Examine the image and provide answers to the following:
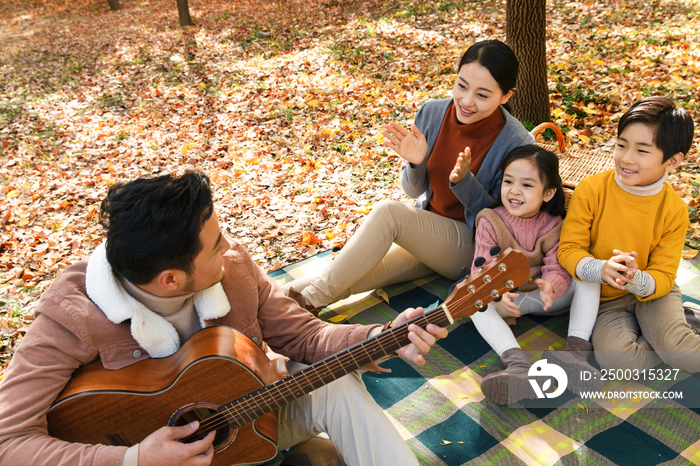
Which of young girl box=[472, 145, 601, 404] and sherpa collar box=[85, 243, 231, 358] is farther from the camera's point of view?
young girl box=[472, 145, 601, 404]

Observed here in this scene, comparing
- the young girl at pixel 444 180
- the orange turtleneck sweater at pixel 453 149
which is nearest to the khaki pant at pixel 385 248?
the young girl at pixel 444 180

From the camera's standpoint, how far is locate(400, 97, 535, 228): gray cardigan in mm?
2801

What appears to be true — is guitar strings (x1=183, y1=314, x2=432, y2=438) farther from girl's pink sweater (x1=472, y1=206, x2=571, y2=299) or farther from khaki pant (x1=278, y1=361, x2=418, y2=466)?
girl's pink sweater (x1=472, y1=206, x2=571, y2=299)

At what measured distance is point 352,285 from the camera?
3070 mm

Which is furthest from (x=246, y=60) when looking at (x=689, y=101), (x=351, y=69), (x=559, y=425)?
(x=559, y=425)

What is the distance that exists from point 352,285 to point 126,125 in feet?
18.2

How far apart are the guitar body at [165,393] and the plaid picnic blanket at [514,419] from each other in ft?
2.89

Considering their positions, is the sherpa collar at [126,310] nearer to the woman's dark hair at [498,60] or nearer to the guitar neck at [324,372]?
the guitar neck at [324,372]

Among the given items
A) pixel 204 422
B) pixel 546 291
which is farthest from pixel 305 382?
pixel 546 291

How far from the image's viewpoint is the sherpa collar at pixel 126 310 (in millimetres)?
1755

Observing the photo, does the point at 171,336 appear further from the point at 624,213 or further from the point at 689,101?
the point at 689,101

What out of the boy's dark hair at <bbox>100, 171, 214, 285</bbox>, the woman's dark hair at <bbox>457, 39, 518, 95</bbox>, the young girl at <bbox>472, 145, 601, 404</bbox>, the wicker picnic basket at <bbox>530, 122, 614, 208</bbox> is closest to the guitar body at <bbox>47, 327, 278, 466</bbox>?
the boy's dark hair at <bbox>100, 171, 214, 285</bbox>

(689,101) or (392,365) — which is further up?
(689,101)

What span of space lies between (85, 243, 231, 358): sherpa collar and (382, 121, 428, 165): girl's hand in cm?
168
